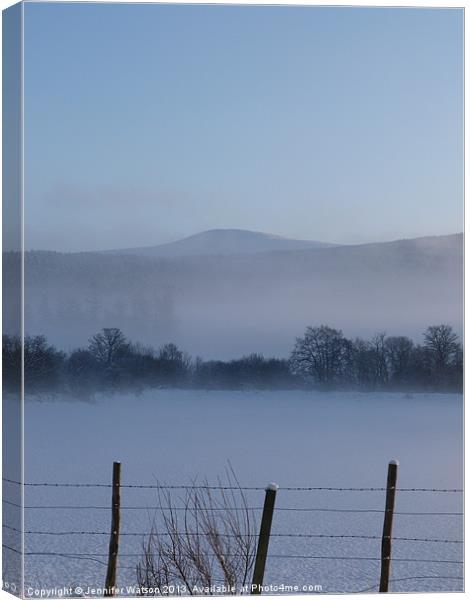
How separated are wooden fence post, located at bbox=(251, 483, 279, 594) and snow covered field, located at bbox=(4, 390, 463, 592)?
0.06 metres

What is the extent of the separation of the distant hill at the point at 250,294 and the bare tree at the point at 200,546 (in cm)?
89

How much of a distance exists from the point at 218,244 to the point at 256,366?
0.76 metres

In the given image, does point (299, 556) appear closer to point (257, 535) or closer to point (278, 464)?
point (257, 535)

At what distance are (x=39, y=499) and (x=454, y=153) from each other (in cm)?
320

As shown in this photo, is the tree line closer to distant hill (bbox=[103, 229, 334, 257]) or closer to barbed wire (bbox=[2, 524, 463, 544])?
distant hill (bbox=[103, 229, 334, 257])

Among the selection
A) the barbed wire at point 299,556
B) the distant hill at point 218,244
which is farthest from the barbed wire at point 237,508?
the distant hill at point 218,244

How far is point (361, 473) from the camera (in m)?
8.54

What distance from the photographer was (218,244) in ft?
27.5

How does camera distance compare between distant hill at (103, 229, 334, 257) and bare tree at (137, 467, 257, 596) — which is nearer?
bare tree at (137, 467, 257, 596)

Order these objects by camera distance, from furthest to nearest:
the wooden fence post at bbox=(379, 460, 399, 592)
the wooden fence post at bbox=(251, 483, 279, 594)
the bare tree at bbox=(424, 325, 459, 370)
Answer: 1. the bare tree at bbox=(424, 325, 459, 370)
2. the wooden fence post at bbox=(379, 460, 399, 592)
3. the wooden fence post at bbox=(251, 483, 279, 594)

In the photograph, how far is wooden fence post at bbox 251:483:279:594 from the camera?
822 centimetres

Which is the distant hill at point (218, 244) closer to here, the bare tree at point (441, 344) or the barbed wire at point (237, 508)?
the bare tree at point (441, 344)

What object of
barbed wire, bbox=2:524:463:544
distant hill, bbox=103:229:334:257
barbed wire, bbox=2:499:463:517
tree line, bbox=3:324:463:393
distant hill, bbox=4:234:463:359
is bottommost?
barbed wire, bbox=2:524:463:544

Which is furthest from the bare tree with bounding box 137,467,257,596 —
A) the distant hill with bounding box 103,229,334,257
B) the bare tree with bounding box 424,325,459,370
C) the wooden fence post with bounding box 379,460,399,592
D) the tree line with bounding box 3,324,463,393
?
the bare tree with bounding box 424,325,459,370
